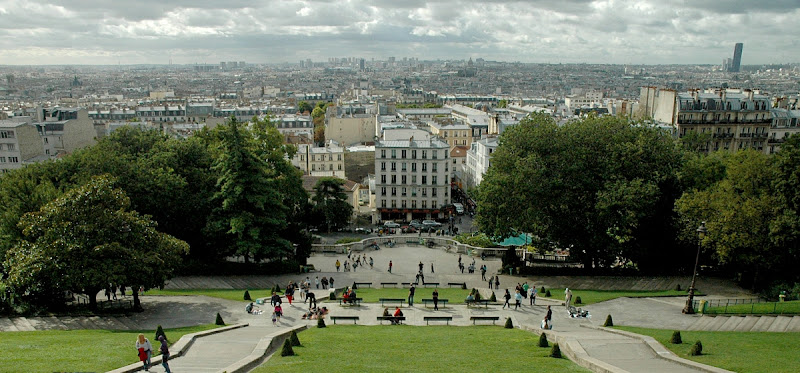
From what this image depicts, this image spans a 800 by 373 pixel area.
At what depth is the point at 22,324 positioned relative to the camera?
28656 millimetres

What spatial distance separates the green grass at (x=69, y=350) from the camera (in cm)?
1986

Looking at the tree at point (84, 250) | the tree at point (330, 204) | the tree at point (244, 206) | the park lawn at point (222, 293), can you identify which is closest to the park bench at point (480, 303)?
the park lawn at point (222, 293)

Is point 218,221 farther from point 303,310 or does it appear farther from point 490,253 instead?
point 490,253

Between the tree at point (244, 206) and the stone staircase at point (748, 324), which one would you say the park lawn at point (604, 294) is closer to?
the stone staircase at point (748, 324)

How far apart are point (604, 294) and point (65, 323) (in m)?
30.4

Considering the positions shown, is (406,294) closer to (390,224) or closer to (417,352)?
(417,352)

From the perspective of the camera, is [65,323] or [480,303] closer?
[65,323]

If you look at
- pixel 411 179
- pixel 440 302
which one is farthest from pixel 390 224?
pixel 440 302

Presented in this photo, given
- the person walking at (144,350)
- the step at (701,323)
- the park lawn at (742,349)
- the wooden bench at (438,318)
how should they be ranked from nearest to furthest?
the person walking at (144,350)
the park lawn at (742,349)
the step at (701,323)
the wooden bench at (438,318)

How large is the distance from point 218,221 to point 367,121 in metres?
89.5

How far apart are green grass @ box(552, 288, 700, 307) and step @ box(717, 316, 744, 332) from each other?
6.44 meters

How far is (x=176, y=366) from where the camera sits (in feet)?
69.6

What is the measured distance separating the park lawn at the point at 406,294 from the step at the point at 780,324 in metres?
15.7

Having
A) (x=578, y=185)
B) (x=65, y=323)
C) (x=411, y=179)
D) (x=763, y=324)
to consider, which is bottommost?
(x=411, y=179)
